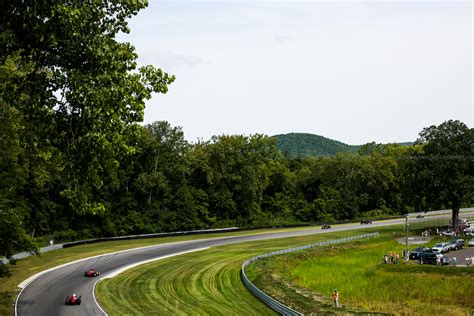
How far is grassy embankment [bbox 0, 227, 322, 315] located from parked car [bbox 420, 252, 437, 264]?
114 ft

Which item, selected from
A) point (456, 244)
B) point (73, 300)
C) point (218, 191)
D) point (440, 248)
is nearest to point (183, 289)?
point (73, 300)

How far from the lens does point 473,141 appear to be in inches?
2928

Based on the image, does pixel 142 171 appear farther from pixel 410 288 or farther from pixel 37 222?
pixel 410 288

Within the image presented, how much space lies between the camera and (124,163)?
8812 centimetres

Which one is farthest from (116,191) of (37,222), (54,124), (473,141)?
(54,124)

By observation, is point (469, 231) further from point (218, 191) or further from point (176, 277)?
point (176, 277)

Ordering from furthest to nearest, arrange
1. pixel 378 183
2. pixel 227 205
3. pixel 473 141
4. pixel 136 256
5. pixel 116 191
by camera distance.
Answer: pixel 378 183, pixel 227 205, pixel 116 191, pixel 473 141, pixel 136 256

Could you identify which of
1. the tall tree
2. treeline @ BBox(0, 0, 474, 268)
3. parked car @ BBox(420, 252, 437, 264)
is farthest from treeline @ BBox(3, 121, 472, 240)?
the tall tree

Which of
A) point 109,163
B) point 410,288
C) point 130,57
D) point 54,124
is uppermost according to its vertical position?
point 130,57

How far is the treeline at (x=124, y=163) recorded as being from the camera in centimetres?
1958

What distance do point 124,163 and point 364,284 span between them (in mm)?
57956

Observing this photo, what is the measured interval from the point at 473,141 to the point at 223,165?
1792 inches

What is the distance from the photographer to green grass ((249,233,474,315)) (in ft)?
105

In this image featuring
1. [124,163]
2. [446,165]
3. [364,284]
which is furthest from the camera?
[124,163]
